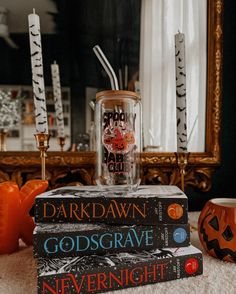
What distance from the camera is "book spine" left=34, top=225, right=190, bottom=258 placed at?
44cm

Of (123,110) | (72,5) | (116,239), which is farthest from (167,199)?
(72,5)

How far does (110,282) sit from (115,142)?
29cm

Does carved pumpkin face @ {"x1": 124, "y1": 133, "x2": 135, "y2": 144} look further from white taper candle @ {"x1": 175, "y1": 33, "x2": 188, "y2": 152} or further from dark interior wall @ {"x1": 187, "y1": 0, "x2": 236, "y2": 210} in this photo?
dark interior wall @ {"x1": 187, "y1": 0, "x2": 236, "y2": 210}

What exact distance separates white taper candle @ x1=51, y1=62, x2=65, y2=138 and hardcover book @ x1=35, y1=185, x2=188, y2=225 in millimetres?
387

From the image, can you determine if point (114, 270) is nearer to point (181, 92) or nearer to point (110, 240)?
point (110, 240)

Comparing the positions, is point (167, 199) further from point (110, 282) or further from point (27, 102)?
point (27, 102)

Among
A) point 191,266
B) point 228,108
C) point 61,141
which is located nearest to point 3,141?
point 61,141

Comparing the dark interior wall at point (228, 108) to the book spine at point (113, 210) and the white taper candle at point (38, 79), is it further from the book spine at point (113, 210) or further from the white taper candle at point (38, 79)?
the white taper candle at point (38, 79)

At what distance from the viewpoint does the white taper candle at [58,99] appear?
33.0 inches

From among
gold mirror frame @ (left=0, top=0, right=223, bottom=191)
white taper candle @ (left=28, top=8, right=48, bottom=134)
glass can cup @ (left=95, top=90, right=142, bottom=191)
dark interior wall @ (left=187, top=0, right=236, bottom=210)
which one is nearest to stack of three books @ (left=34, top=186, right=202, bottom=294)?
glass can cup @ (left=95, top=90, right=142, bottom=191)

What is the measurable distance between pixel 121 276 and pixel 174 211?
145 millimetres

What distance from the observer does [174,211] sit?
475mm

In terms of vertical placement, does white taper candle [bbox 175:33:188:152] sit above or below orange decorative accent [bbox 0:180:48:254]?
above

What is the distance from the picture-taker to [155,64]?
0.89 m
